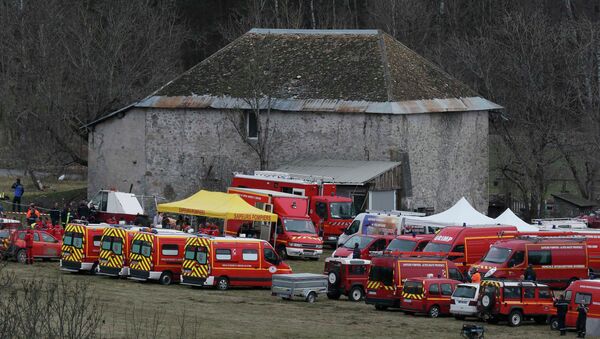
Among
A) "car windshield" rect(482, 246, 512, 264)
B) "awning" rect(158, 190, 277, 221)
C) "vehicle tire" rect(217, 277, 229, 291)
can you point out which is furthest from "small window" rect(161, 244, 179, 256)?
"car windshield" rect(482, 246, 512, 264)

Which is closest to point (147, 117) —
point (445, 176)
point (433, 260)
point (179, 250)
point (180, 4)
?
point (445, 176)

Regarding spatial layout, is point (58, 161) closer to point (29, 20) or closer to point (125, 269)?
point (29, 20)

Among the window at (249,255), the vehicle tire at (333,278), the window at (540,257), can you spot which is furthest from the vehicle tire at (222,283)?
the window at (540,257)

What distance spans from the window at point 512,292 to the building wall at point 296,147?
24456 millimetres

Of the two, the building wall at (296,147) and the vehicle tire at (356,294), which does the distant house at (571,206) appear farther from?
the vehicle tire at (356,294)

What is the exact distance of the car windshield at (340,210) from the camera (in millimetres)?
57469

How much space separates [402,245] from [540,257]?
4.61 metres

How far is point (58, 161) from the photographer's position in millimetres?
82125

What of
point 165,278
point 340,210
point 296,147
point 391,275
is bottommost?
point 165,278

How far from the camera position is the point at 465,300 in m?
40.7

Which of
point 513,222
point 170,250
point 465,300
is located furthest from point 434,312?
point 513,222

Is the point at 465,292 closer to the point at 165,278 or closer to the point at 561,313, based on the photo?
the point at 561,313

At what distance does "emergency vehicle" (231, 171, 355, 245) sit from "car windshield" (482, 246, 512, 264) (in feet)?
36.1

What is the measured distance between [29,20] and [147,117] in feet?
97.3
